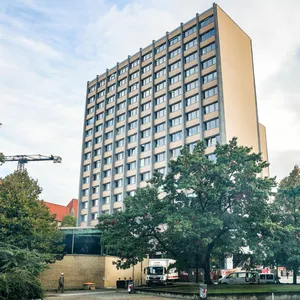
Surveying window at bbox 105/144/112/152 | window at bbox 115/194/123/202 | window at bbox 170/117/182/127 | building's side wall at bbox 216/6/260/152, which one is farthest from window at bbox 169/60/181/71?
window at bbox 115/194/123/202

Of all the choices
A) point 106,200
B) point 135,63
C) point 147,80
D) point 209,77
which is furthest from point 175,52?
point 106,200

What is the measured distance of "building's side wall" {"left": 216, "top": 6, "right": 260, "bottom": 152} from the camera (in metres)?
67.6

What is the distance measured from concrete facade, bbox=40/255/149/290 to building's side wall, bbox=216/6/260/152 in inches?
1304

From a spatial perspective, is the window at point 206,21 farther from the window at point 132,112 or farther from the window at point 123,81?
the window at point 123,81

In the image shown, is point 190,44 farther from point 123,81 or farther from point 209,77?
point 123,81

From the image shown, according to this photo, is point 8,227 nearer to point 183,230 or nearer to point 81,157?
point 183,230

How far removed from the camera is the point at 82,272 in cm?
3859

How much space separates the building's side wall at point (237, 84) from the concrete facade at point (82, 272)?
109ft

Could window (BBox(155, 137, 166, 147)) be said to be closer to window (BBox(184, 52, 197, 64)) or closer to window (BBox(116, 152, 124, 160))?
window (BBox(116, 152, 124, 160))

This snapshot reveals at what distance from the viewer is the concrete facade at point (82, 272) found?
120 ft

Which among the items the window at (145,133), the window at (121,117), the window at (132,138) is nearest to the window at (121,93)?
the window at (121,117)

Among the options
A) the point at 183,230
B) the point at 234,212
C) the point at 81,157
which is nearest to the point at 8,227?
the point at 183,230

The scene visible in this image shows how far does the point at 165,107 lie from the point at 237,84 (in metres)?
14.6

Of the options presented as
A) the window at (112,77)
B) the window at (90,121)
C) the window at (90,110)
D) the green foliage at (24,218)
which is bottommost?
the green foliage at (24,218)
